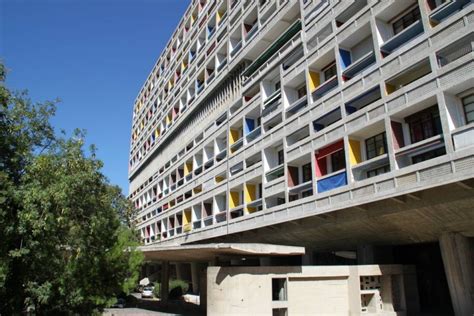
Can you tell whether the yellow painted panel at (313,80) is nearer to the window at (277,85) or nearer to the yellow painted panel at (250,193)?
the window at (277,85)

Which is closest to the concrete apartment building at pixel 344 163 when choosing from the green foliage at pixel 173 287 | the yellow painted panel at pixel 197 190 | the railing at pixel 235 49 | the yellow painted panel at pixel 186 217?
the railing at pixel 235 49

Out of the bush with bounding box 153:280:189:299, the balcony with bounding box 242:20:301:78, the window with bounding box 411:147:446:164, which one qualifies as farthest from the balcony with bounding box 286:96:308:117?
the bush with bounding box 153:280:189:299

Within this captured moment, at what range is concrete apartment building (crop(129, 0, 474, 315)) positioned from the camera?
659 inches

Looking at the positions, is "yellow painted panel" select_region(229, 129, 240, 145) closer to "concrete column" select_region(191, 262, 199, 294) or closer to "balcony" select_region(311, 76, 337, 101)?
"balcony" select_region(311, 76, 337, 101)

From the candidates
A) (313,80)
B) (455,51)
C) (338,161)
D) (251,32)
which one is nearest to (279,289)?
(338,161)

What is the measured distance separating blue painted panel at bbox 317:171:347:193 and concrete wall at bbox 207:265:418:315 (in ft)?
12.7

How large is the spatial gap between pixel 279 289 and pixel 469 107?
10.8m

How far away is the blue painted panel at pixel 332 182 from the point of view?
20.3 metres

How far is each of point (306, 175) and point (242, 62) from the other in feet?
41.9

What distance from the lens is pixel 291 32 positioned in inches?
1049

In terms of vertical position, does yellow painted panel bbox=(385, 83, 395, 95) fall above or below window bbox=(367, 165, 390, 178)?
above

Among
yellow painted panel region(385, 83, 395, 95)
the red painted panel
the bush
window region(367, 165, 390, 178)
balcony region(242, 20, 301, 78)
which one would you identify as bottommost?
the bush

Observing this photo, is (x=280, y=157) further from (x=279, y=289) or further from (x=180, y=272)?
(x=180, y=272)

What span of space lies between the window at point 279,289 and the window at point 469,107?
9913 millimetres
